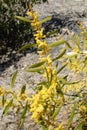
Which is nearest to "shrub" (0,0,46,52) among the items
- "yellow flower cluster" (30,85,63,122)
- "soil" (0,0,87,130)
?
"soil" (0,0,87,130)

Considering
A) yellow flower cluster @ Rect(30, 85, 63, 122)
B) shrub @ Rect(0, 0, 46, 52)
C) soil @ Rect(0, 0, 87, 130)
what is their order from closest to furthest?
yellow flower cluster @ Rect(30, 85, 63, 122) < soil @ Rect(0, 0, 87, 130) < shrub @ Rect(0, 0, 46, 52)

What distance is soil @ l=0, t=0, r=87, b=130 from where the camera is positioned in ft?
11.0

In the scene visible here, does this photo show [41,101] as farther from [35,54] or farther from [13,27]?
[13,27]

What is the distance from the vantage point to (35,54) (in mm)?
4703

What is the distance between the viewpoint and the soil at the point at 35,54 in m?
3.36

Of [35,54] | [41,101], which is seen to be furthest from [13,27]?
[41,101]

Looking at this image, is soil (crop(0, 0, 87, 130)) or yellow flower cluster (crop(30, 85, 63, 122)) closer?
yellow flower cluster (crop(30, 85, 63, 122))

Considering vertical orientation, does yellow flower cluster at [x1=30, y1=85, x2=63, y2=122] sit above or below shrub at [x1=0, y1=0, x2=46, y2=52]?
above

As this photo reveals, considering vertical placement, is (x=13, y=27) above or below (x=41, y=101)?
below

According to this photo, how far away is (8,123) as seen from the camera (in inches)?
131

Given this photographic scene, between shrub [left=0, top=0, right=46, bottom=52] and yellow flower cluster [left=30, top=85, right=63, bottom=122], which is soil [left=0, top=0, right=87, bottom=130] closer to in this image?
shrub [left=0, top=0, right=46, bottom=52]

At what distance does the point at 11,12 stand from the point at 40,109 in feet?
11.6

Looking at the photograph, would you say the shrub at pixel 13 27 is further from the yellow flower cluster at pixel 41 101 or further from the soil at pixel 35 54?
the yellow flower cluster at pixel 41 101

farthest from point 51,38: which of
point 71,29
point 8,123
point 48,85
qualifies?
point 48,85
